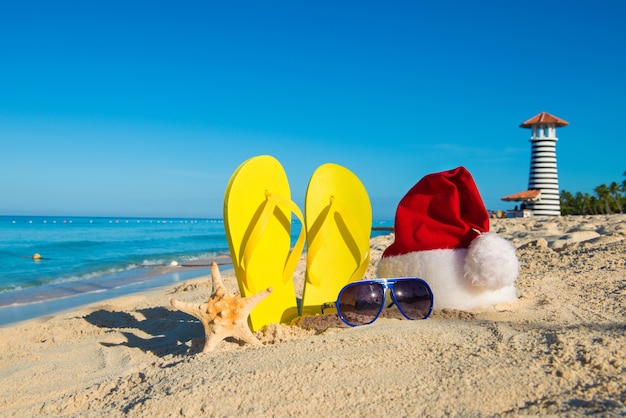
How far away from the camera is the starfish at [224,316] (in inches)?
107

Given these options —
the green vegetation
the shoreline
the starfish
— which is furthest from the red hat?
the green vegetation

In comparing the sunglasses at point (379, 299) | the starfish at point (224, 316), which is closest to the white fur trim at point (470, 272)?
the sunglasses at point (379, 299)

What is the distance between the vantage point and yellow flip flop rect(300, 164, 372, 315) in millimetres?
3430

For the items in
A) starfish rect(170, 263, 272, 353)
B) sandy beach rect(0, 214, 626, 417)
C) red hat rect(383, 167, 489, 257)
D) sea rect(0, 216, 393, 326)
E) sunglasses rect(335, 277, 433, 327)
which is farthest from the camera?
sea rect(0, 216, 393, 326)

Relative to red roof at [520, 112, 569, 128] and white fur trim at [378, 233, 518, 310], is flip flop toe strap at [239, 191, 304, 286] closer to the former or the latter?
white fur trim at [378, 233, 518, 310]

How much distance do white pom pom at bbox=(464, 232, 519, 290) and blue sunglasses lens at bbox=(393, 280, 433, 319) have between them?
29 cm

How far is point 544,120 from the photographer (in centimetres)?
2094

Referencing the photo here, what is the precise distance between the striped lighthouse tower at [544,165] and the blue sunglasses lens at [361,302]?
20311mm

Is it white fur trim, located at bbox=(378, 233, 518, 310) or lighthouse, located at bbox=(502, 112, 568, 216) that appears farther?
lighthouse, located at bbox=(502, 112, 568, 216)

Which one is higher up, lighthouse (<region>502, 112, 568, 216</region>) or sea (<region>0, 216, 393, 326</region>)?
lighthouse (<region>502, 112, 568, 216</region>)

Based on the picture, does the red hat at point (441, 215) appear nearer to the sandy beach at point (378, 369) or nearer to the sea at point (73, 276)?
the sandy beach at point (378, 369)

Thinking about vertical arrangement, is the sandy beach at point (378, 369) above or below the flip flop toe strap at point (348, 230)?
below

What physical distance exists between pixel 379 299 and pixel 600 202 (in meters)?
36.5

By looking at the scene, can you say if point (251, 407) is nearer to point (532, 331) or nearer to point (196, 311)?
point (196, 311)
